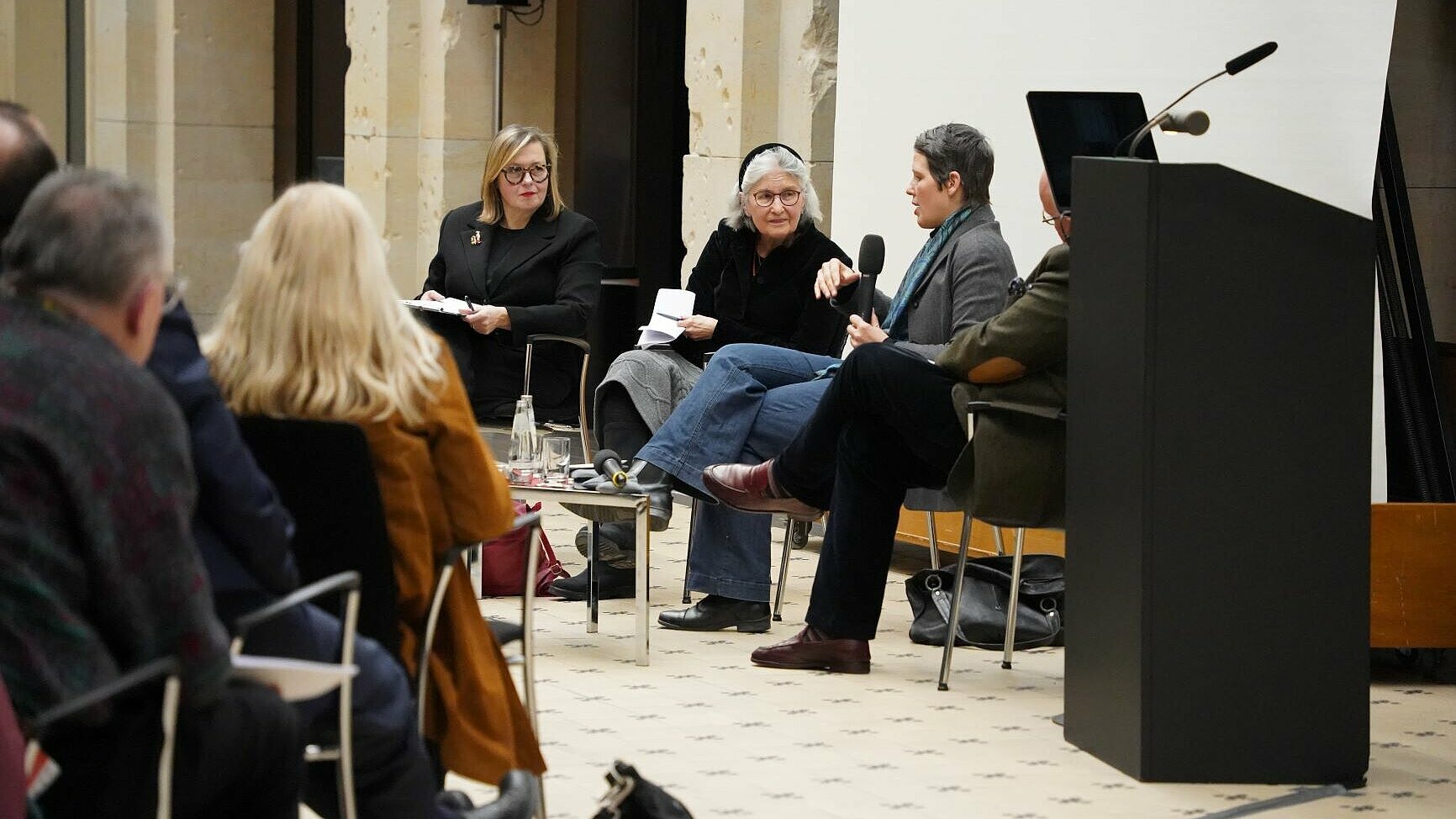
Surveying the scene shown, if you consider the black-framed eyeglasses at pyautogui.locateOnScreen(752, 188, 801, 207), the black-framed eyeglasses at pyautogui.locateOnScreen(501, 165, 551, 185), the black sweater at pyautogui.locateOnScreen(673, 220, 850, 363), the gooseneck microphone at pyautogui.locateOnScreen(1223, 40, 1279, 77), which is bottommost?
the black sweater at pyautogui.locateOnScreen(673, 220, 850, 363)

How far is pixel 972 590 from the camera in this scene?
18.5ft

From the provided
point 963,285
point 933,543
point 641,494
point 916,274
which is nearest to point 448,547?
point 641,494

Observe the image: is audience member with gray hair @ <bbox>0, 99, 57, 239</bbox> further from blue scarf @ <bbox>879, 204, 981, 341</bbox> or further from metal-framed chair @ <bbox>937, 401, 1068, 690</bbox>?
blue scarf @ <bbox>879, 204, 981, 341</bbox>

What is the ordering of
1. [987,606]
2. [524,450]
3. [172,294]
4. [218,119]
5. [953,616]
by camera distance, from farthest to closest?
[218,119]
[987,606]
[524,450]
[953,616]
[172,294]

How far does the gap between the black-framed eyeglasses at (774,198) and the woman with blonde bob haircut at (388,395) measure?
2.90 metres

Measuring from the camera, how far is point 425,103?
10.8 meters

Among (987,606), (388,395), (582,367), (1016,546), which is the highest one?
(388,395)

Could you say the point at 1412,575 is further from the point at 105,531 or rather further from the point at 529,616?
the point at 105,531

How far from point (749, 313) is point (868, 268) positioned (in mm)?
764

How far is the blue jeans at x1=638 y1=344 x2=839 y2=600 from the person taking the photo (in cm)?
562

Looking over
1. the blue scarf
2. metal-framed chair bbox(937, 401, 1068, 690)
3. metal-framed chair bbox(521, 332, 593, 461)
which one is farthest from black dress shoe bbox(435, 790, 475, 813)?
metal-framed chair bbox(521, 332, 593, 461)

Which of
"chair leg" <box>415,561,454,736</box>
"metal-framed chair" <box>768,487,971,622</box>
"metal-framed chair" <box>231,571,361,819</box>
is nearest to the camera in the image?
"metal-framed chair" <box>231,571,361,819</box>

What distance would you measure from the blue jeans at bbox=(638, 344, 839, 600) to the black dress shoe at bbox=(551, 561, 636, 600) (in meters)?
0.44

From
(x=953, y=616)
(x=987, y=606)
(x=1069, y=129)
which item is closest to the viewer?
(x=1069, y=129)
